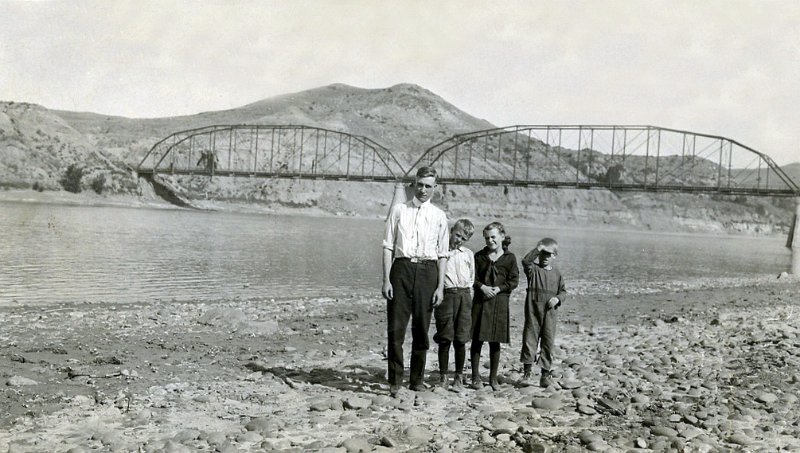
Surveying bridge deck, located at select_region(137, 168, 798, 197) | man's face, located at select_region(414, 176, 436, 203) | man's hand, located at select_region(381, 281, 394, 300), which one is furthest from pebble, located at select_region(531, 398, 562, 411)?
bridge deck, located at select_region(137, 168, 798, 197)

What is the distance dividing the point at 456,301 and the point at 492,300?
491mm

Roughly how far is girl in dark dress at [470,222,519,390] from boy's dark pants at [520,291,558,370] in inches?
21.5

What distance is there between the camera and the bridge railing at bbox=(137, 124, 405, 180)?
4441 inches

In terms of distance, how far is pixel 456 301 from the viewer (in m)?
7.58

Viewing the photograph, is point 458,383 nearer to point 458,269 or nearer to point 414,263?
point 458,269

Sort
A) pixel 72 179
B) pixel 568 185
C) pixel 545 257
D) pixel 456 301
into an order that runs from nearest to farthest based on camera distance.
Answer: pixel 456 301 → pixel 545 257 → pixel 72 179 → pixel 568 185

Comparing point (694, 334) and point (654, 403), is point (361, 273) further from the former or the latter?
point (654, 403)

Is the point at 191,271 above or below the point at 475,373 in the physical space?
below

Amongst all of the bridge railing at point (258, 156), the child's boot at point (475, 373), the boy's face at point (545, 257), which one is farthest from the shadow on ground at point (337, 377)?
the bridge railing at point (258, 156)

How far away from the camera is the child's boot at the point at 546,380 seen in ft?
25.8

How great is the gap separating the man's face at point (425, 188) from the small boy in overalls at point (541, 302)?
1.72 metres

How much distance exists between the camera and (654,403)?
6957 mm

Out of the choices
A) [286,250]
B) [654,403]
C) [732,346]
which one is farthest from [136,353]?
[286,250]

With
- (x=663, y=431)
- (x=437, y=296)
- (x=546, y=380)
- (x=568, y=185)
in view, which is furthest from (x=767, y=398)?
(x=568, y=185)
